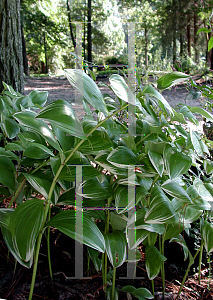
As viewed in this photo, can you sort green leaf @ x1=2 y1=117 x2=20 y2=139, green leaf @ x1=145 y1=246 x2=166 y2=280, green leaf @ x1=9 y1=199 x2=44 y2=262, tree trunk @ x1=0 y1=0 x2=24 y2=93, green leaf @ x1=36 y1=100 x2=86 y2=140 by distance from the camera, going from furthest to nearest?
tree trunk @ x1=0 y1=0 x2=24 y2=93 → green leaf @ x1=2 y1=117 x2=20 y2=139 → green leaf @ x1=145 y1=246 x2=166 y2=280 → green leaf @ x1=9 y1=199 x2=44 y2=262 → green leaf @ x1=36 y1=100 x2=86 y2=140

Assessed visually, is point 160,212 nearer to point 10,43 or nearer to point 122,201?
point 122,201

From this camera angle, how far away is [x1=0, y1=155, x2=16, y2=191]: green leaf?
57cm

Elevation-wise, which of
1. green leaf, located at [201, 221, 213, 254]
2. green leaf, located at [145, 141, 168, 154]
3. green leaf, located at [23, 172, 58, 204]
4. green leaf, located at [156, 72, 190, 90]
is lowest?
green leaf, located at [201, 221, 213, 254]

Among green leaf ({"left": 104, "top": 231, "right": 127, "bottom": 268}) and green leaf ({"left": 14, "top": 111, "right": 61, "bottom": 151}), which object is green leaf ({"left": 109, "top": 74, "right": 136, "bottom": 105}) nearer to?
green leaf ({"left": 14, "top": 111, "right": 61, "bottom": 151})

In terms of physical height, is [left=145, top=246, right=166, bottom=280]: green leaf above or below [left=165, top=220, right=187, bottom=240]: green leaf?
below

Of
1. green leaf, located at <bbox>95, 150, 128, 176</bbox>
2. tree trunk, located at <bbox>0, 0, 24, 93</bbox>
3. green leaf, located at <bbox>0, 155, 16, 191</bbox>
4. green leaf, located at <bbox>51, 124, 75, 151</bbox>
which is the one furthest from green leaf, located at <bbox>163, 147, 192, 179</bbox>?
tree trunk, located at <bbox>0, 0, 24, 93</bbox>

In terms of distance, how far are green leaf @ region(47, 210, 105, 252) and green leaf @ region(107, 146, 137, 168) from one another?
0.14 meters

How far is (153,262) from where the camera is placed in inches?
23.6

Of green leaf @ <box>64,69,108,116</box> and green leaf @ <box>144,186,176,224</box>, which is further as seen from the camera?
green leaf @ <box>144,186,176,224</box>

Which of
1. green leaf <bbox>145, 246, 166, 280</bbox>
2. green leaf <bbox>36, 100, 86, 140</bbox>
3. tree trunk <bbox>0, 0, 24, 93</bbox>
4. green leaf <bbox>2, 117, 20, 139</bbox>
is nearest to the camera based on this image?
green leaf <bbox>36, 100, 86, 140</bbox>

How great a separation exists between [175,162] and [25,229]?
0.33 metres

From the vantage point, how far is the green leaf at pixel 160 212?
1.71 feet

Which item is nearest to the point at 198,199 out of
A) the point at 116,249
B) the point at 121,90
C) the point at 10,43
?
the point at 116,249

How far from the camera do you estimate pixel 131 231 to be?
587 mm
